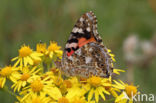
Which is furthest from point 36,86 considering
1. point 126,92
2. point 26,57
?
point 126,92

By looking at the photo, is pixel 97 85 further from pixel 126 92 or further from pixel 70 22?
pixel 70 22

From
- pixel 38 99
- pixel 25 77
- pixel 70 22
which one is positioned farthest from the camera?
pixel 70 22

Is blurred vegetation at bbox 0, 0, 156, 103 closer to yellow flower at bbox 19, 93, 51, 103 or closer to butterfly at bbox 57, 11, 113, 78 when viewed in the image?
butterfly at bbox 57, 11, 113, 78

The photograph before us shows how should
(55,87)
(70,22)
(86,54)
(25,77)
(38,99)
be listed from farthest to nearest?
(70,22) < (86,54) < (25,77) < (55,87) < (38,99)

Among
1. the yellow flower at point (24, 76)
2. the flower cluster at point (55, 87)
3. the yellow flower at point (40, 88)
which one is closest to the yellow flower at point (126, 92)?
the flower cluster at point (55, 87)

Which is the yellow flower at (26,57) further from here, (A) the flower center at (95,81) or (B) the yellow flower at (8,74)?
(A) the flower center at (95,81)

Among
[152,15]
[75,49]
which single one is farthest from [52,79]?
[152,15]

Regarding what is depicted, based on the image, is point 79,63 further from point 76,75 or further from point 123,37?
point 123,37
